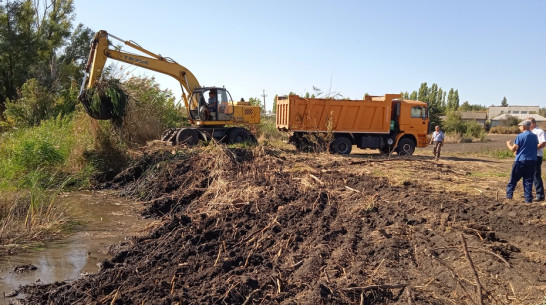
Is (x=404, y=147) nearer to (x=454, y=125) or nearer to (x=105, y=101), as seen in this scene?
(x=105, y=101)

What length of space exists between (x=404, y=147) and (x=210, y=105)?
9106 mm

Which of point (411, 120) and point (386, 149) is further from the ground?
point (411, 120)

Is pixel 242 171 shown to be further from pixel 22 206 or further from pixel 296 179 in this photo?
pixel 22 206

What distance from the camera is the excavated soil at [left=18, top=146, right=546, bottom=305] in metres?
4.55

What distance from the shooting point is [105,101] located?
41.7 feet

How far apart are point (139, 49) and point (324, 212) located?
11588 mm

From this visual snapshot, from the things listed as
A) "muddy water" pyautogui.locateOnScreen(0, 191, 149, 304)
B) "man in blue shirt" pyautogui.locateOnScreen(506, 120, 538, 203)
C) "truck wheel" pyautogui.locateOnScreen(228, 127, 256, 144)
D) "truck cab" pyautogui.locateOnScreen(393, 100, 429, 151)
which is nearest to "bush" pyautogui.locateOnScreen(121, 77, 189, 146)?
"truck wheel" pyautogui.locateOnScreen(228, 127, 256, 144)

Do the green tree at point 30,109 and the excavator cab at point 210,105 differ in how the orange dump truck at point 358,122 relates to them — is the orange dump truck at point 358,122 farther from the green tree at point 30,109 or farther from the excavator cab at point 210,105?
the green tree at point 30,109

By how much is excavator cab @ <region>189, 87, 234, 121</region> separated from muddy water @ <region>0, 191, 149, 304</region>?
23.1 ft

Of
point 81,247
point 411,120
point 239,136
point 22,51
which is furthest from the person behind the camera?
point 22,51

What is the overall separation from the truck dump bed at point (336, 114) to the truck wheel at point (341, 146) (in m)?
0.46

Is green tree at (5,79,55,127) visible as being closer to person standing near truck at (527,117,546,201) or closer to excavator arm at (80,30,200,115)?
excavator arm at (80,30,200,115)

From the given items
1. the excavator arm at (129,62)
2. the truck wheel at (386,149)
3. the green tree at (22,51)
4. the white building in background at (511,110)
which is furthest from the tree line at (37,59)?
the white building in background at (511,110)

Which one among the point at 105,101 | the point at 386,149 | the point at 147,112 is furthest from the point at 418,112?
the point at 105,101
